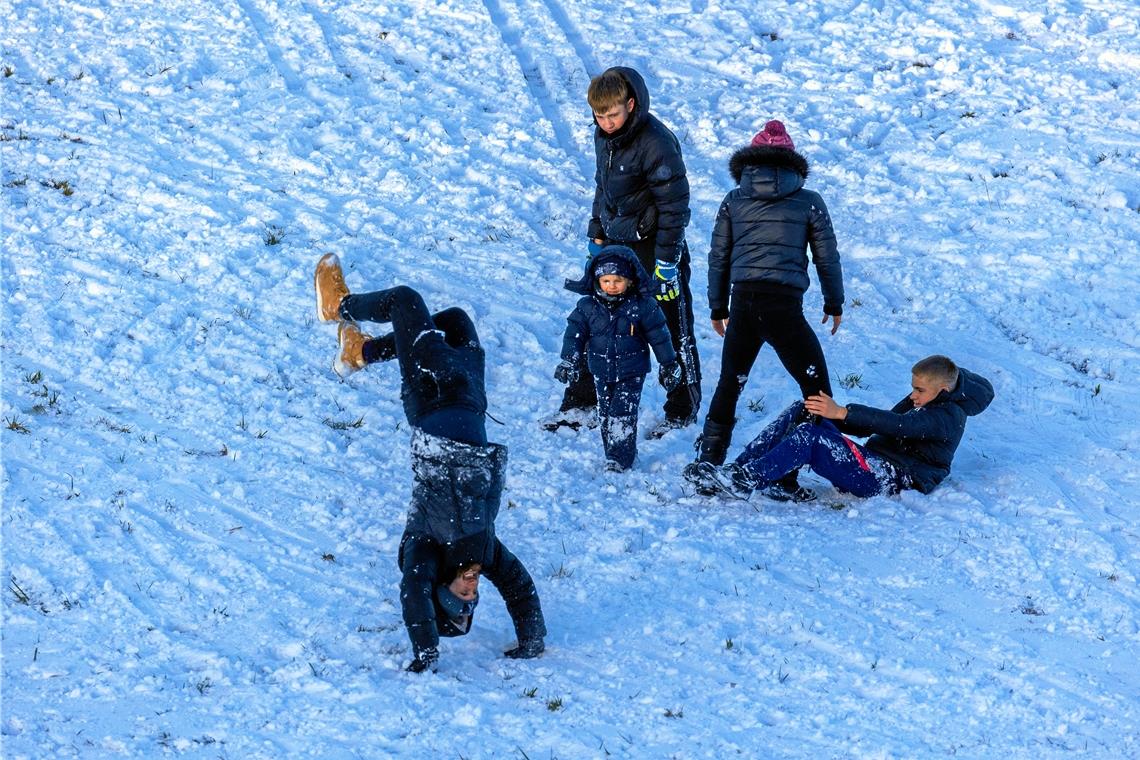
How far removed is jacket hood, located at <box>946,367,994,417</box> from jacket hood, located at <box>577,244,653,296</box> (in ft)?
6.77

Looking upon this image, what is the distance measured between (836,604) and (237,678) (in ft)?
10.4

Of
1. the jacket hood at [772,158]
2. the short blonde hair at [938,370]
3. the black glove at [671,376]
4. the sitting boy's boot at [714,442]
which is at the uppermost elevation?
the jacket hood at [772,158]

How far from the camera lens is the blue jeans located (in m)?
7.53

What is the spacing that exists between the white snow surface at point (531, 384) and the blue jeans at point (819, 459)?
0.18 m

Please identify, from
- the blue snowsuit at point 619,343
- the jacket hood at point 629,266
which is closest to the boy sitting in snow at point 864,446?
the blue snowsuit at point 619,343

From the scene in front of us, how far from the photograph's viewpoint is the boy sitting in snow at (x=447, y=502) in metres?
5.93

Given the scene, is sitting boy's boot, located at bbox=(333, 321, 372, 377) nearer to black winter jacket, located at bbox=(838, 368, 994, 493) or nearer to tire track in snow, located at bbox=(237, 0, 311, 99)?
black winter jacket, located at bbox=(838, 368, 994, 493)

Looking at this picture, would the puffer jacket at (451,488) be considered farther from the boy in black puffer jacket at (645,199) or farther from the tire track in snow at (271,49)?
the tire track in snow at (271,49)

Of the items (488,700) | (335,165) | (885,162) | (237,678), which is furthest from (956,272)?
(237,678)

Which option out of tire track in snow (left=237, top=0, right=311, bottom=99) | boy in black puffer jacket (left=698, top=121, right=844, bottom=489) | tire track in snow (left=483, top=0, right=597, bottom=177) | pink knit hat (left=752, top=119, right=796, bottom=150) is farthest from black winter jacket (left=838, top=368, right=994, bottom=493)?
tire track in snow (left=237, top=0, right=311, bottom=99)

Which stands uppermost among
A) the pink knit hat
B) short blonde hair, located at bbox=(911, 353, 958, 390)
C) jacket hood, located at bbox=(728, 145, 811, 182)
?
the pink knit hat

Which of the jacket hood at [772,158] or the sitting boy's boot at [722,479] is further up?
the jacket hood at [772,158]

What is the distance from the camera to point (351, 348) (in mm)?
6766

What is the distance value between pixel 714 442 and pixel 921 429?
4.28 ft
